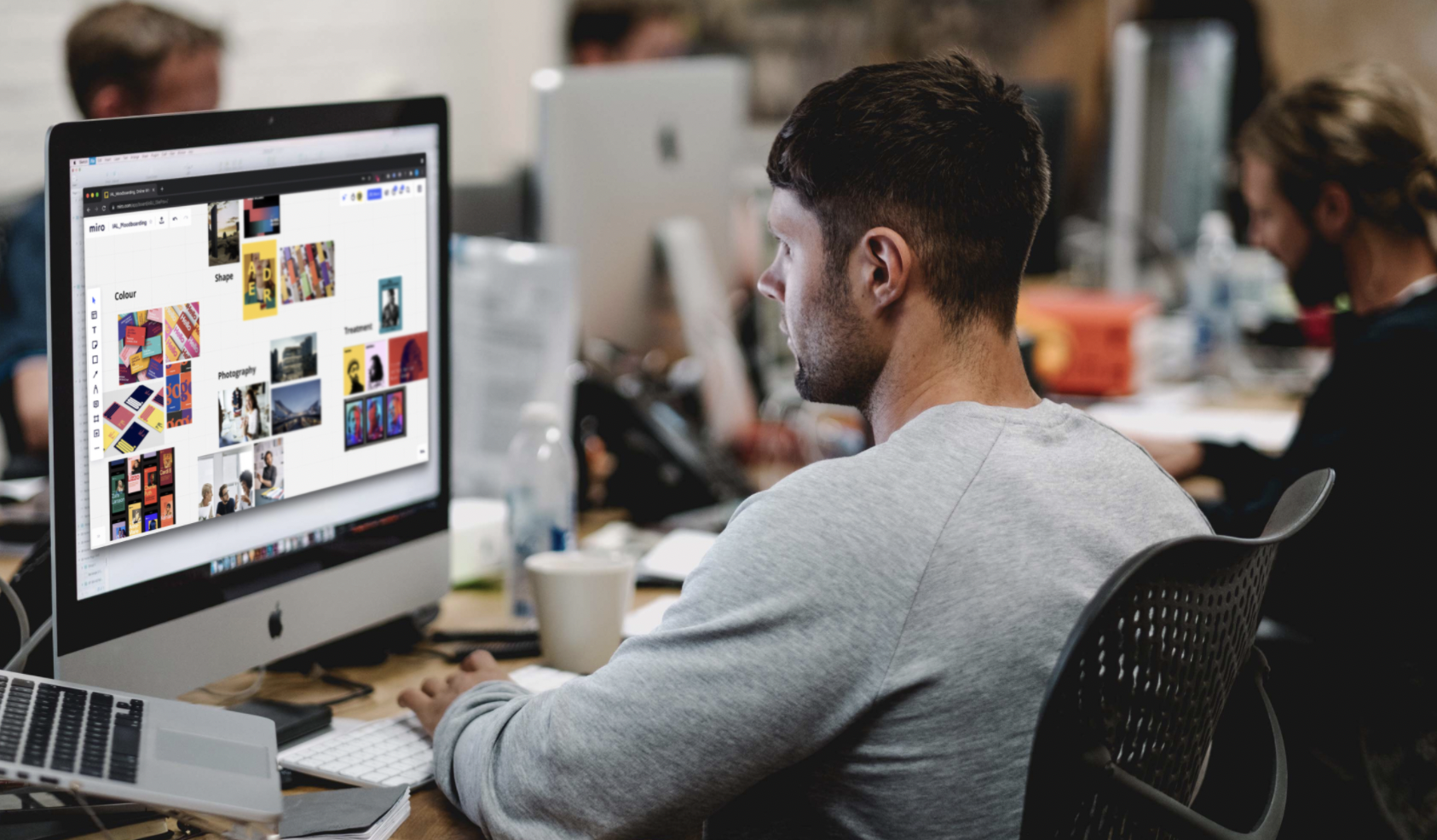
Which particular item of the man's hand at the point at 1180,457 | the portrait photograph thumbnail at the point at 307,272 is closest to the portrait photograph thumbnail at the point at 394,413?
the portrait photograph thumbnail at the point at 307,272

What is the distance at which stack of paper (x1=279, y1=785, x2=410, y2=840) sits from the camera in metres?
0.94

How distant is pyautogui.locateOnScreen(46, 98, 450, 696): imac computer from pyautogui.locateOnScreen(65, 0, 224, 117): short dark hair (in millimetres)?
1125

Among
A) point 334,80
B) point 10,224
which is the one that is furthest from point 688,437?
point 334,80

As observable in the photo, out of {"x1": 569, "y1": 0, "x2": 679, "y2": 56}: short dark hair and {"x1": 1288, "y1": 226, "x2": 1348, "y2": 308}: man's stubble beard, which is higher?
{"x1": 569, "y1": 0, "x2": 679, "y2": 56}: short dark hair

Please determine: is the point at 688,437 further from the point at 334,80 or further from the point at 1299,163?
the point at 334,80

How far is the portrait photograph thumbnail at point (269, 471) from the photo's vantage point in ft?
3.69

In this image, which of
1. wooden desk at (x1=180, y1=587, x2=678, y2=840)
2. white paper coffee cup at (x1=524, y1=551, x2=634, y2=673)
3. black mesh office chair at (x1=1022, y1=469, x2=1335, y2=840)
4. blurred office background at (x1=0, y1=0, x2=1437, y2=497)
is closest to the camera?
black mesh office chair at (x1=1022, y1=469, x2=1335, y2=840)

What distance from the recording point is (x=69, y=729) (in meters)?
0.85

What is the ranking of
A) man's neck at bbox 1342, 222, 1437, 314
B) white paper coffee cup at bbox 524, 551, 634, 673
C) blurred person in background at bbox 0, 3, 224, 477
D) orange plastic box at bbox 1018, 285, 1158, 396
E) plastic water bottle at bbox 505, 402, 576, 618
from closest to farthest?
white paper coffee cup at bbox 524, 551, 634, 673
plastic water bottle at bbox 505, 402, 576, 618
man's neck at bbox 1342, 222, 1437, 314
blurred person in background at bbox 0, 3, 224, 477
orange plastic box at bbox 1018, 285, 1158, 396

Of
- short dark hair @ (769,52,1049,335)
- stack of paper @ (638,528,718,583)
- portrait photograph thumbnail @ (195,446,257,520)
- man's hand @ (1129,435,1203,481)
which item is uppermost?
short dark hair @ (769,52,1049,335)

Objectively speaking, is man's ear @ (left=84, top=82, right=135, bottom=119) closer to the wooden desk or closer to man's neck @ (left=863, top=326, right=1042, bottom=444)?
the wooden desk

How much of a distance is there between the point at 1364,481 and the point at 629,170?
1.21 meters

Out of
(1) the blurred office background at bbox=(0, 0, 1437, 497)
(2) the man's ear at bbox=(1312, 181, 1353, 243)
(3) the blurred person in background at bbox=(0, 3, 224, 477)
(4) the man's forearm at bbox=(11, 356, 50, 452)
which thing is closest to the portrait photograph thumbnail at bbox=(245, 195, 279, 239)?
(1) the blurred office background at bbox=(0, 0, 1437, 497)

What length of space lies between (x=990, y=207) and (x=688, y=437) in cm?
103
